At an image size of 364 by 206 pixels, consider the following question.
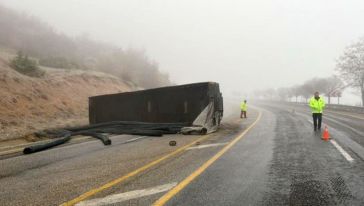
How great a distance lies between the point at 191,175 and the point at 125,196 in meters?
1.67

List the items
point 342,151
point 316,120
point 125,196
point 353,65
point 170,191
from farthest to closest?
point 353,65, point 316,120, point 342,151, point 170,191, point 125,196

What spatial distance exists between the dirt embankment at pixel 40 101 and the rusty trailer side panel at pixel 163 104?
3.94 metres

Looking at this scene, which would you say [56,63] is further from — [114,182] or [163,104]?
[114,182]

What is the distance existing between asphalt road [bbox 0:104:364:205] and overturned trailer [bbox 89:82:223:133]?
15.8ft

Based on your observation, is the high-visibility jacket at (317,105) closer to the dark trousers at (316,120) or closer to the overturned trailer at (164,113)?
the dark trousers at (316,120)

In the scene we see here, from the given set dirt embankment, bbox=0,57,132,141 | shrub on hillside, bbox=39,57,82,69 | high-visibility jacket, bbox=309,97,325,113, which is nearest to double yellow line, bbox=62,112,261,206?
high-visibility jacket, bbox=309,97,325,113

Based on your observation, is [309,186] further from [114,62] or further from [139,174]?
[114,62]

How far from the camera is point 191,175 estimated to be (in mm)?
7195

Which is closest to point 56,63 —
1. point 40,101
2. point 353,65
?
point 40,101

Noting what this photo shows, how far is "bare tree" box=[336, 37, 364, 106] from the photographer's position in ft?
182

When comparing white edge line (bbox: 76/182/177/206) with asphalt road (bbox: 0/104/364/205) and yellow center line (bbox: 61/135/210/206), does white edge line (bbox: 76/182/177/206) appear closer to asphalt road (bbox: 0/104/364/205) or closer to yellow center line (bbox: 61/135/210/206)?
asphalt road (bbox: 0/104/364/205)

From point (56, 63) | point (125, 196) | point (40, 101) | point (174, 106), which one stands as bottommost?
point (125, 196)

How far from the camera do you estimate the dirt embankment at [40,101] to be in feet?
65.1

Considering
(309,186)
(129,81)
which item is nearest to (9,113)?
(309,186)
